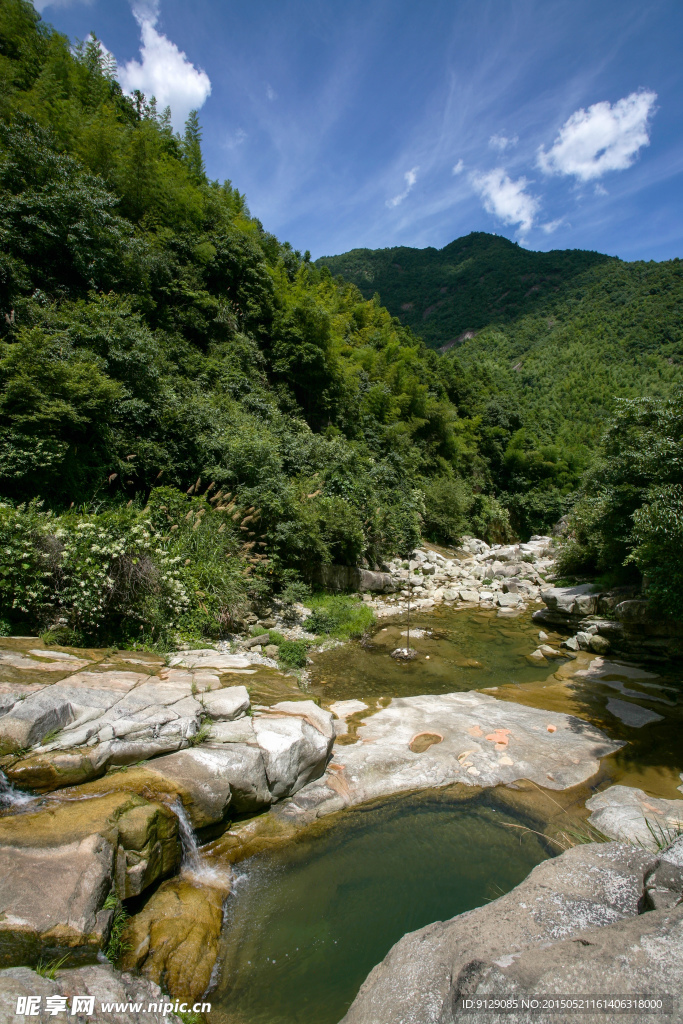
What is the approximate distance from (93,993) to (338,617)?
27.7ft

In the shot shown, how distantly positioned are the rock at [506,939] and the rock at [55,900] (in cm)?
180

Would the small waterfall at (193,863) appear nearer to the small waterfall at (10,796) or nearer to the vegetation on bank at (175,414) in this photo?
the small waterfall at (10,796)

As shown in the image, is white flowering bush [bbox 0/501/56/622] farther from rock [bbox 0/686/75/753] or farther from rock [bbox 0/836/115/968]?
rock [bbox 0/836/115/968]

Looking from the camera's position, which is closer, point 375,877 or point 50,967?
point 50,967

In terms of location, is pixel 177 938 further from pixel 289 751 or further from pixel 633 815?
pixel 633 815

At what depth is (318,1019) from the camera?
285 centimetres

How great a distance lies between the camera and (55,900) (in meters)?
2.85

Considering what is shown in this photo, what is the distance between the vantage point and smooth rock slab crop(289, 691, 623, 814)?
493cm

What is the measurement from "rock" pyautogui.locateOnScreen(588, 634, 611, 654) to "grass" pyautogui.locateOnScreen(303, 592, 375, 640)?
501 cm

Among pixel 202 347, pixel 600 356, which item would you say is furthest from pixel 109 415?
pixel 600 356

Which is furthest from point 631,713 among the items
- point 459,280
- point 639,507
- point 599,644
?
point 459,280

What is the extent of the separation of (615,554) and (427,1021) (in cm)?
987

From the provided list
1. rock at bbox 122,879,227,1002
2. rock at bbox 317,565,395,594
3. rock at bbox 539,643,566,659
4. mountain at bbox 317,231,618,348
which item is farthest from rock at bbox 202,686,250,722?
mountain at bbox 317,231,618,348

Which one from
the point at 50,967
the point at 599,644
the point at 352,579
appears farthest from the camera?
the point at 352,579
